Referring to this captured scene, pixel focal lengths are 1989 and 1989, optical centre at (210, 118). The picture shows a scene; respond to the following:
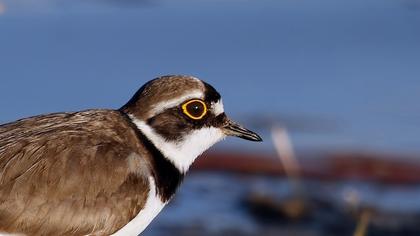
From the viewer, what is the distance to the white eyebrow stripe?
1262cm

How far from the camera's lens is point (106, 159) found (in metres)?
12.3

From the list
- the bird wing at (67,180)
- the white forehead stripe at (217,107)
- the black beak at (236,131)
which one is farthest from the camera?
the black beak at (236,131)

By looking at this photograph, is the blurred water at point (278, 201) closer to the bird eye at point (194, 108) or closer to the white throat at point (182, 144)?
the white throat at point (182, 144)

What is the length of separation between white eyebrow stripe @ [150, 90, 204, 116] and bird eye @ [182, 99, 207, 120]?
4cm

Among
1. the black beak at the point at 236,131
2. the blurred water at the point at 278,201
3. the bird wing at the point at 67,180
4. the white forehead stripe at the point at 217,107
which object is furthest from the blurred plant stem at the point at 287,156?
the bird wing at the point at 67,180

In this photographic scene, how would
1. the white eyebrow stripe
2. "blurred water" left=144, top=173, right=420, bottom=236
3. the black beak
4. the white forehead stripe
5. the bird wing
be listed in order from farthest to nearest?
"blurred water" left=144, top=173, right=420, bottom=236, the black beak, the white forehead stripe, the white eyebrow stripe, the bird wing

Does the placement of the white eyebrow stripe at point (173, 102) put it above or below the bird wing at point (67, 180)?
above

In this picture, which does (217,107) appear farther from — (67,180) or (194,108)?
(67,180)

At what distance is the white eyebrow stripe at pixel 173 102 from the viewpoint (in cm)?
1262

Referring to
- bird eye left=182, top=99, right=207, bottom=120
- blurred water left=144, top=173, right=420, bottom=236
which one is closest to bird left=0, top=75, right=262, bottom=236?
bird eye left=182, top=99, right=207, bottom=120

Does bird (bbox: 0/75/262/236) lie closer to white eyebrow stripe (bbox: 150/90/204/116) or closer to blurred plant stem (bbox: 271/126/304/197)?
white eyebrow stripe (bbox: 150/90/204/116)

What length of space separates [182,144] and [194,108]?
0.24 metres

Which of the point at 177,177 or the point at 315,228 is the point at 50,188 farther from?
the point at 315,228

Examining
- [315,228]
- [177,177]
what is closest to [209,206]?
[315,228]
